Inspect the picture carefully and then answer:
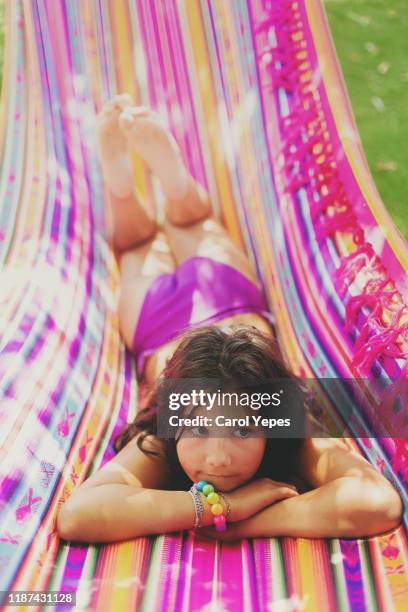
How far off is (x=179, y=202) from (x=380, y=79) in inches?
45.5

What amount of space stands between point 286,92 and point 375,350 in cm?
77

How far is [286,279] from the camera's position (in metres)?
1.48

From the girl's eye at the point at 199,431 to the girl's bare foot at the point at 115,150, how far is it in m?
0.74

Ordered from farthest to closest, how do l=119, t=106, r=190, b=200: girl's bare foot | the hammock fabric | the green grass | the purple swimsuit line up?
the green grass, l=119, t=106, r=190, b=200: girl's bare foot, the purple swimsuit, the hammock fabric

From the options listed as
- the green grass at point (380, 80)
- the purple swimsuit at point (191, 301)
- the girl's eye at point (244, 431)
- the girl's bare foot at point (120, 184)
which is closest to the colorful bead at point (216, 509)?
the girl's eye at point (244, 431)

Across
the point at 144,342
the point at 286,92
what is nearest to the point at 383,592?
the point at 144,342

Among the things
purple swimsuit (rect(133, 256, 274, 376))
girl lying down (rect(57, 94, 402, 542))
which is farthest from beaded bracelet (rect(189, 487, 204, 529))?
purple swimsuit (rect(133, 256, 274, 376))

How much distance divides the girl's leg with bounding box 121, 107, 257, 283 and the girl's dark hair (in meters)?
0.43

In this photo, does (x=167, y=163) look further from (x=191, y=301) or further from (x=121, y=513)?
(x=121, y=513)

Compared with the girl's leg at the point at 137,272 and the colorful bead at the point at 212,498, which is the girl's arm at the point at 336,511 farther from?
the girl's leg at the point at 137,272

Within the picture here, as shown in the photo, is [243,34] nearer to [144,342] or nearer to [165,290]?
[165,290]

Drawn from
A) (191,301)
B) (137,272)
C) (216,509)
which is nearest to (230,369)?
(216,509)

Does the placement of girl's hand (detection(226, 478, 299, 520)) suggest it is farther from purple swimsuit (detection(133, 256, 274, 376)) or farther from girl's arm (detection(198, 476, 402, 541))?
purple swimsuit (detection(133, 256, 274, 376))

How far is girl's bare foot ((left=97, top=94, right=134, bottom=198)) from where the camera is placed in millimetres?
1574
